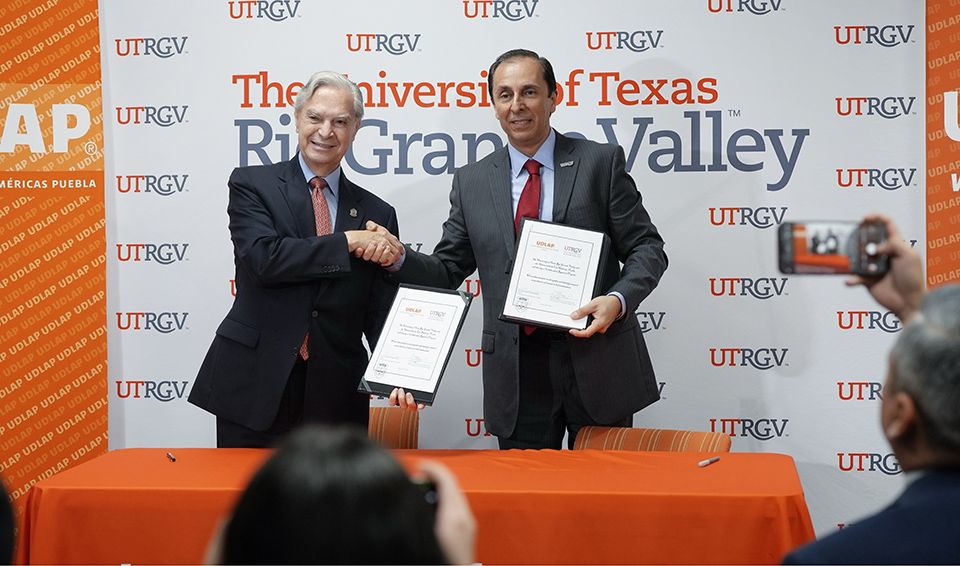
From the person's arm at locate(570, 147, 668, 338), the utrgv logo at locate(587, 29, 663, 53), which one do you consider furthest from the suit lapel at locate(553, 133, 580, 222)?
the utrgv logo at locate(587, 29, 663, 53)

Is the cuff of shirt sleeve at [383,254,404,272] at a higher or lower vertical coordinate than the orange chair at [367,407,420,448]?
higher

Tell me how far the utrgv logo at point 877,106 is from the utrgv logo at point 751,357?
1285 mm

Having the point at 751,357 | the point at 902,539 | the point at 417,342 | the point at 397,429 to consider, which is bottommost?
the point at 397,429

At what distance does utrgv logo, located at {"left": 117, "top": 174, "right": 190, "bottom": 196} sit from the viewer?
4.73 m

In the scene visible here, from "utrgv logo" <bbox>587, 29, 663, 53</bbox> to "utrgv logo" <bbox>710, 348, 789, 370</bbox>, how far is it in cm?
164

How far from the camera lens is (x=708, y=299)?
4605 mm

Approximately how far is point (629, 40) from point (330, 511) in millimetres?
4145

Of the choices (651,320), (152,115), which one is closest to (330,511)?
(651,320)

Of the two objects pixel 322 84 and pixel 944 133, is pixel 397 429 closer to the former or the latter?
pixel 322 84

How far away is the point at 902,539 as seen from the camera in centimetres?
121

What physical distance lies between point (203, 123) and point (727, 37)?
2825 mm

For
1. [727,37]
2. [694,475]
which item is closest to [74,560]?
[694,475]

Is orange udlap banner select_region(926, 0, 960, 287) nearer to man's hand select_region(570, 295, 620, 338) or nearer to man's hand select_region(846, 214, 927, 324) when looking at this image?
man's hand select_region(570, 295, 620, 338)

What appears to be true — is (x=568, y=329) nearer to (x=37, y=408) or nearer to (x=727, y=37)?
(x=727, y=37)
